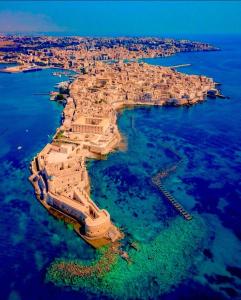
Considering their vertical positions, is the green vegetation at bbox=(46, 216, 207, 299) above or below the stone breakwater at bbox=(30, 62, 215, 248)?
below

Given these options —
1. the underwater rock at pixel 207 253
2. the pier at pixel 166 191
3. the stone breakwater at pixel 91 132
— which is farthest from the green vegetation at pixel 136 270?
the pier at pixel 166 191

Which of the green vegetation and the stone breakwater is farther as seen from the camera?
the stone breakwater

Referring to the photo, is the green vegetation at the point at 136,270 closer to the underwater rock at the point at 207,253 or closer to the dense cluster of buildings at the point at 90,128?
the underwater rock at the point at 207,253

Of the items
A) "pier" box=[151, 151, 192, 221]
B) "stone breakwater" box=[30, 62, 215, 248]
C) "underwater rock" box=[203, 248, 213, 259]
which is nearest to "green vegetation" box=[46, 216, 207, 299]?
"underwater rock" box=[203, 248, 213, 259]

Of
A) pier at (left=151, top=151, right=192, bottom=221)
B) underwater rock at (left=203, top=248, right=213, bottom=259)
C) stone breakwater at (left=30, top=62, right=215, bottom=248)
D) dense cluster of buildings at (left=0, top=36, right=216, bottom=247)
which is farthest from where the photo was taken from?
pier at (left=151, top=151, right=192, bottom=221)

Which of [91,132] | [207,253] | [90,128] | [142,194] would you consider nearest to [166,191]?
[142,194]

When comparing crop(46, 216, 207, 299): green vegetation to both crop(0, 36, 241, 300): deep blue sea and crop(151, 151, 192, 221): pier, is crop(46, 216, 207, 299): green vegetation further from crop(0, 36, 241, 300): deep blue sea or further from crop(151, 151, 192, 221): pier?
crop(151, 151, 192, 221): pier

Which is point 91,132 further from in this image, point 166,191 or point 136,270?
point 136,270
